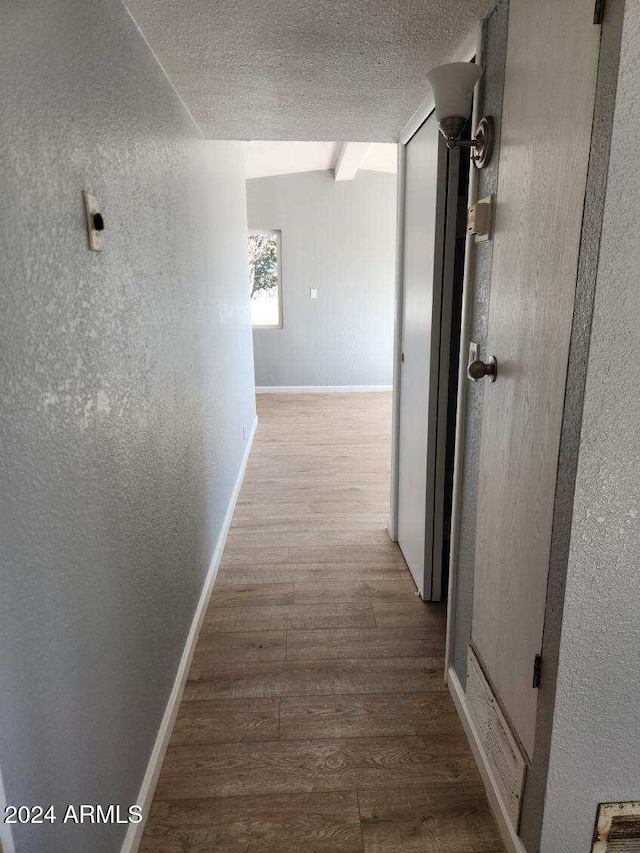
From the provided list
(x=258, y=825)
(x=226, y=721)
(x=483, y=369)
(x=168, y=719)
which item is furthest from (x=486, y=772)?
(x=483, y=369)

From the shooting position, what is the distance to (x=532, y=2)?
1.11 meters

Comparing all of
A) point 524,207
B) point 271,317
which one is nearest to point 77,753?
point 524,207

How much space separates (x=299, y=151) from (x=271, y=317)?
6.80ft

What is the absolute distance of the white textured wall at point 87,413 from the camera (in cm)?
79

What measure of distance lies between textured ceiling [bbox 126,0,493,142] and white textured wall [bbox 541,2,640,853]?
0.80 m

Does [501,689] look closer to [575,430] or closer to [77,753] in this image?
[575,430]

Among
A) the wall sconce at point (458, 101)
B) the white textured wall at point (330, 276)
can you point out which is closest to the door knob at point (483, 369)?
the wall sconce at point (458, 101)

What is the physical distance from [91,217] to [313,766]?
1.56 meters

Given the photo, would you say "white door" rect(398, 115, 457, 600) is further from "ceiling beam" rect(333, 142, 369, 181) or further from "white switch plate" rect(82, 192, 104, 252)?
"ceiling beam" rect(333, 142, 369, 181)

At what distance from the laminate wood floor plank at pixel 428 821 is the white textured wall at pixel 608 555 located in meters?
0.24

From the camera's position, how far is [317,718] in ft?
5.51

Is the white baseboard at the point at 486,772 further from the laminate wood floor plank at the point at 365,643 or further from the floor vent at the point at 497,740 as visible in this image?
the laminate wood floor plank at the point at 365,643

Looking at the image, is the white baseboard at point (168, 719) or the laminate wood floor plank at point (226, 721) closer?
the white baseboard at point (168, 719)

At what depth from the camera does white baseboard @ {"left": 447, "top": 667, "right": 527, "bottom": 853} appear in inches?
49.6
